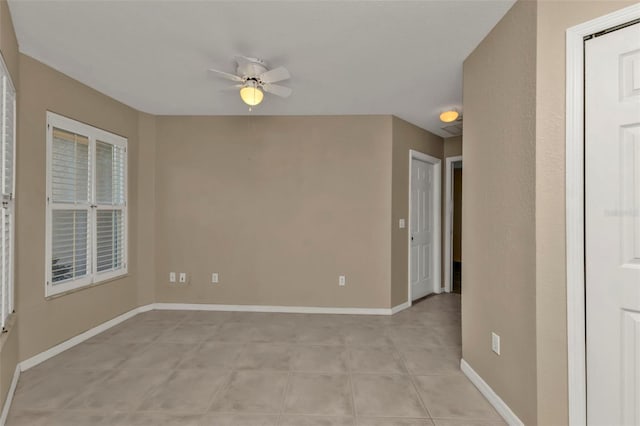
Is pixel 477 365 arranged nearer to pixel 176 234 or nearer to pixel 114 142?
pixel 176 234

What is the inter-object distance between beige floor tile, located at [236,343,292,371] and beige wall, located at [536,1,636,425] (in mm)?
1741

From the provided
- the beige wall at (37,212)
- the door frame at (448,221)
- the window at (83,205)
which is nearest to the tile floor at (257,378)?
the beige wall at (37,212)

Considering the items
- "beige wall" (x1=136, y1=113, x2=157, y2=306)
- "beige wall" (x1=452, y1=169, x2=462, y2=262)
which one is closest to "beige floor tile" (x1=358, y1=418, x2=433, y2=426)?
"beige wall" (x1=136, y1=113, x2=157, y2=306)

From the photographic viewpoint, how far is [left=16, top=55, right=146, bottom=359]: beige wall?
2.38 m

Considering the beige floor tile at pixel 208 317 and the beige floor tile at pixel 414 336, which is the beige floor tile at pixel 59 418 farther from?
the beige floor tile at pixel 414 336

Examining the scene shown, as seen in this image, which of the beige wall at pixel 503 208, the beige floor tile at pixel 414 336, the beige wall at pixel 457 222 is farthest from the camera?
the beige wall at pixel 457 222

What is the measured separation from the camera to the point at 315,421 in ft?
6.04

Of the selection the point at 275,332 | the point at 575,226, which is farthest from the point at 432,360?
the point at 575,226

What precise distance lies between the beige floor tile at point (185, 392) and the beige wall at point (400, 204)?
231cm

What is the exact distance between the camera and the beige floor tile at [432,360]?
8.00 feet

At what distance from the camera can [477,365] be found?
2.21 metres

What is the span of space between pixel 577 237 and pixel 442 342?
1.84m

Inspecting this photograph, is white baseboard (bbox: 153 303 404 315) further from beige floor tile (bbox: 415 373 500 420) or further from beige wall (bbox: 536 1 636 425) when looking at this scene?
beige wall (bbox: 536 1 636 425)

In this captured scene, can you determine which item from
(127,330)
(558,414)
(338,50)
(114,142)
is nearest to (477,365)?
(558,414)
